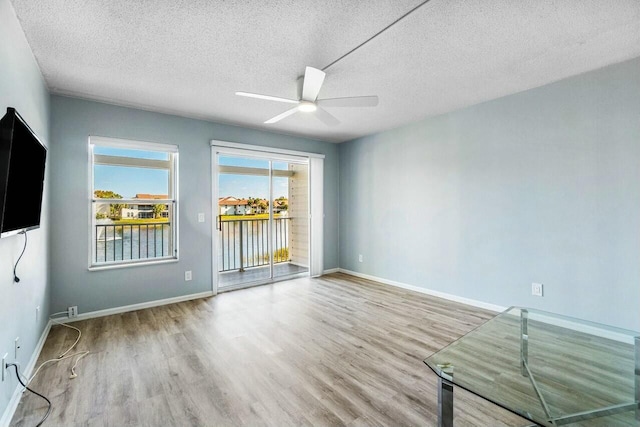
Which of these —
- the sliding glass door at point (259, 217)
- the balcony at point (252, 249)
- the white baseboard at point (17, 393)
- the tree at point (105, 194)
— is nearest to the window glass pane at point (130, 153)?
the tree at point (105, 194)

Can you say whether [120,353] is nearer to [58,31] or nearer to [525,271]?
[58,31]

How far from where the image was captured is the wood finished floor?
1743mm

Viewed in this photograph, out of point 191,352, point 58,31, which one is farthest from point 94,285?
point 58,31

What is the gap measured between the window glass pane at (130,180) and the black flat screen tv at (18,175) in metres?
1.38

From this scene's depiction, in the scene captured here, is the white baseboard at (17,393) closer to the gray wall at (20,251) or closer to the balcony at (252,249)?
the gray wall at (20,251)

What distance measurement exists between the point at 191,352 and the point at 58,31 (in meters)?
2.68

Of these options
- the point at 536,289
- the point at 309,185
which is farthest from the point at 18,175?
the point at 536,289

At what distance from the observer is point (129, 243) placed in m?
3.71

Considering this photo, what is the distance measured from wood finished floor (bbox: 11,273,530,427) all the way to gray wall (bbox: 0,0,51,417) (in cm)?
28

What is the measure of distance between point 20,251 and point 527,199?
15.1 ft

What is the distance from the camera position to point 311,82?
7.78ft

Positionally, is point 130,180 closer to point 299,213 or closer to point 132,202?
point 132,202

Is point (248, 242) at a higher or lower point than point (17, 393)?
higher

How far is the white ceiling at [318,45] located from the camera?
1846 mm
